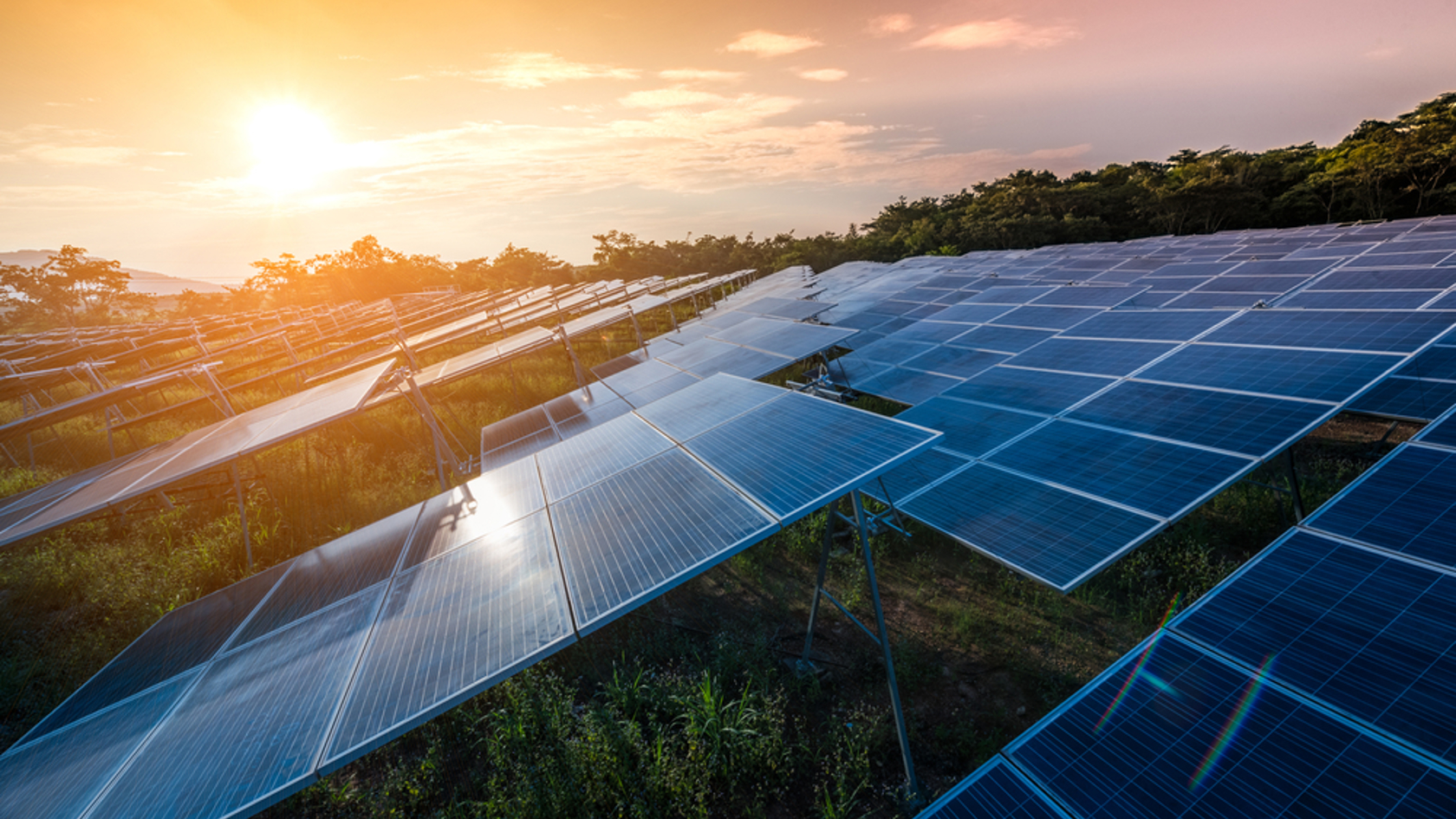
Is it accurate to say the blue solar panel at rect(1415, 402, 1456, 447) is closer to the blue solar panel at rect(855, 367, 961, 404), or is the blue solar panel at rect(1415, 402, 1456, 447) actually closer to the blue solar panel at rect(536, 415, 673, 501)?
the blue solar panel at rect(855, 367, 961, 404)

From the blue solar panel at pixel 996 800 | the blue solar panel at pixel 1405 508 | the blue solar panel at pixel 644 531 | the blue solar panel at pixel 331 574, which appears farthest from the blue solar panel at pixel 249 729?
the blue solar panel at pixel 1405 508

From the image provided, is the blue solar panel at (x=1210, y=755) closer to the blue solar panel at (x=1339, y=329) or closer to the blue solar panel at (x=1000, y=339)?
the blue solar panel at (x=1339, y=329)

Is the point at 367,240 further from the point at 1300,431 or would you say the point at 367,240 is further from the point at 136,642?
the point at 1300,431

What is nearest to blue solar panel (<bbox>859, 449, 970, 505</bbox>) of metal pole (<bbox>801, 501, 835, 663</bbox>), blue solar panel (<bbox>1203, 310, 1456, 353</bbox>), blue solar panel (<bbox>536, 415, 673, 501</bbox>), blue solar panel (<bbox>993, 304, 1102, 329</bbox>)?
metal pole (<bbox>801, 501, 835, 663</bbox>)

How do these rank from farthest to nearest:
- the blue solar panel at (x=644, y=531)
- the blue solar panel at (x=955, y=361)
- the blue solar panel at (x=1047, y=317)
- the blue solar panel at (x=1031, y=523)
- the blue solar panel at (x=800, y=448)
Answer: the blue solar panel at (x=1047, y=317)
the blue solar panel at (x=955, y=361)
the blue solar panel at (x=1031, y=523)
the blue solar panel at (x=800, y=448)
the blue solar panel at (x=644, y=531)

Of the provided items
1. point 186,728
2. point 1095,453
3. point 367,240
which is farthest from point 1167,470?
point 367,240

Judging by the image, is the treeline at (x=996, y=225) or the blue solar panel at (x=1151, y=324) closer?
the blue solar panel at (x=1151, y=324)

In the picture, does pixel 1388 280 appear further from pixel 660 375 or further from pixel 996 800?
pixel 660 375
